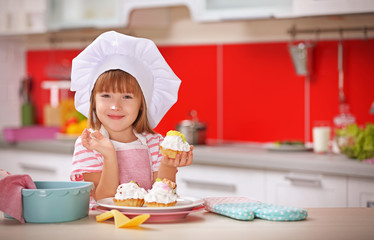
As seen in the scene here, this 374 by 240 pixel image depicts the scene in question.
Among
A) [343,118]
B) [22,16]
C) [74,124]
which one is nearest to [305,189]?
[343,118]

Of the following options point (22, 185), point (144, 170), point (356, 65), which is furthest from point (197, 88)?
point (22, 185)

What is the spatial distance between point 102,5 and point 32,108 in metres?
1.26

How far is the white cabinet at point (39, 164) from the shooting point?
3.67 m

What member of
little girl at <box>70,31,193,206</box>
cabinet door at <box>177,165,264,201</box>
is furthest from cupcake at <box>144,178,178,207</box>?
cabinet door at <box>177,165,264,201</box>

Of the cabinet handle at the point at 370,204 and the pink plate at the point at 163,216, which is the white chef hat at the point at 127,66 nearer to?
the pink plate at the point at 163,216

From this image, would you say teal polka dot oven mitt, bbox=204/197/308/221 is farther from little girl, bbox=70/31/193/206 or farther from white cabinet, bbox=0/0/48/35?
white cabinet, bbox=0/0/48/35

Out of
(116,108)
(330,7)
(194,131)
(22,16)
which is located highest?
(22,16)

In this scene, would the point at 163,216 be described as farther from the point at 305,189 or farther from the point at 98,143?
the point at 305,189

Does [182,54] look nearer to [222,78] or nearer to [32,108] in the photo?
[222,78]

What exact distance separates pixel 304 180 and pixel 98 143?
1.43 m

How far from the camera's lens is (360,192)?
8.83 ft

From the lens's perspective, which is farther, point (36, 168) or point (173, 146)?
point (36, 168)

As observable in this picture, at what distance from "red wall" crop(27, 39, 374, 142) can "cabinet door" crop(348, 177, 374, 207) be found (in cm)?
68

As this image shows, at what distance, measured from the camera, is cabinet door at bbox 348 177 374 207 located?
2.67 meters
